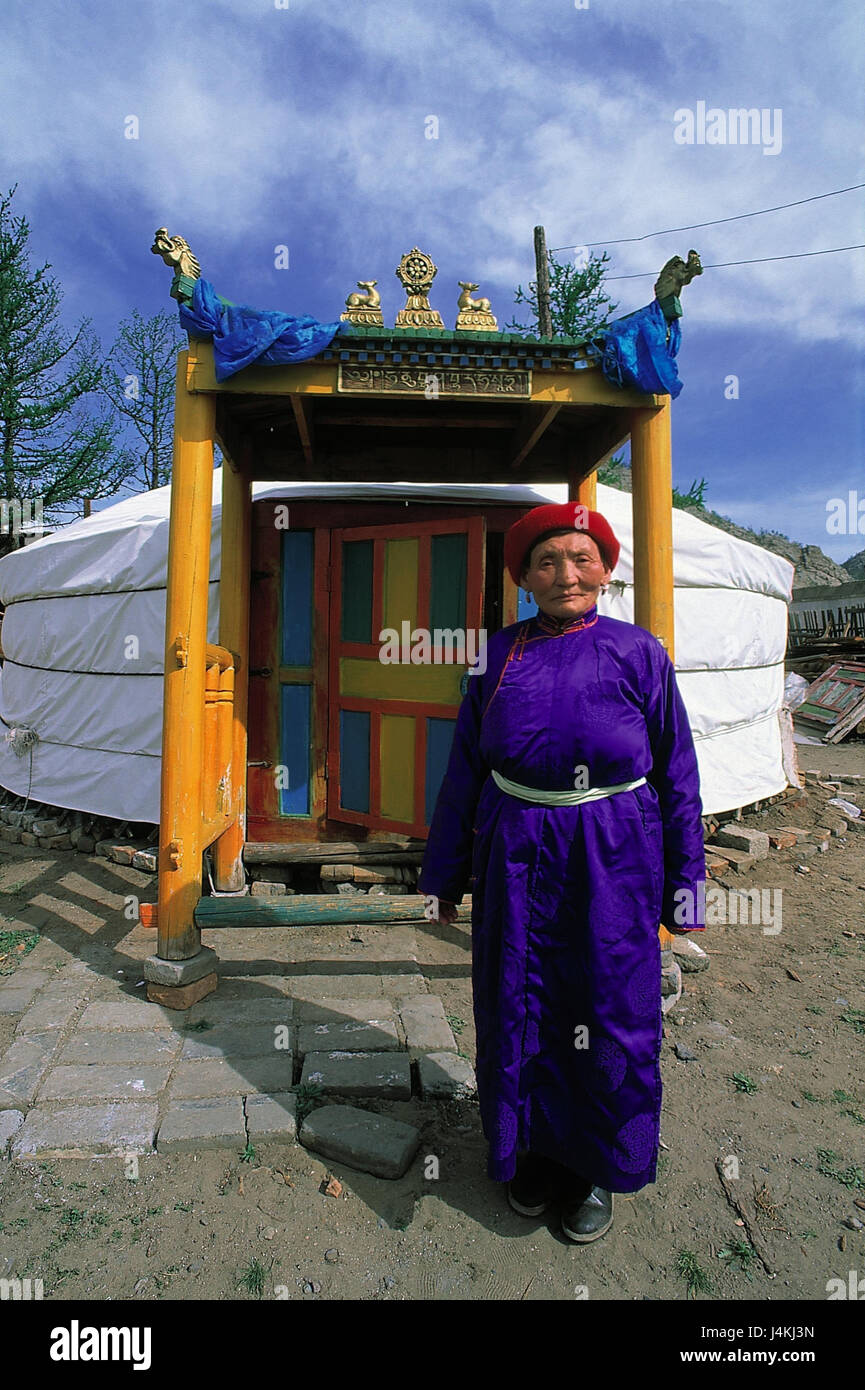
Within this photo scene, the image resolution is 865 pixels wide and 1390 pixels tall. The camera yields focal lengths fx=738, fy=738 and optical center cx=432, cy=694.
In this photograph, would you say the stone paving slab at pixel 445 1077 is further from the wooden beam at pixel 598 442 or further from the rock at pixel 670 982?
the wooden beam at pixel 598 442

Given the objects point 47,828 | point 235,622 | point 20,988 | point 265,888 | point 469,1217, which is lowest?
point 469,1217

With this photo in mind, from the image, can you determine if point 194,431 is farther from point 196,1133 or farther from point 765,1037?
point 765,1037

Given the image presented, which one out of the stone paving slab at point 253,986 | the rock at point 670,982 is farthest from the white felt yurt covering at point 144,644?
the rock at point 670,982

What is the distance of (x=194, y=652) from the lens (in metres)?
2.93

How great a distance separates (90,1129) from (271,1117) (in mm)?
503

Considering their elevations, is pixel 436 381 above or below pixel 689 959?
above

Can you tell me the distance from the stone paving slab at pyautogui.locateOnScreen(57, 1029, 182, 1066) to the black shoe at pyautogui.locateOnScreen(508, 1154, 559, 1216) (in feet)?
4.01

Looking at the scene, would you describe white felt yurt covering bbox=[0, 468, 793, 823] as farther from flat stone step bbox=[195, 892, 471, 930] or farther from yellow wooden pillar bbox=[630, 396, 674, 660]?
flat stone step bbox=[195, 892, 471, 930]

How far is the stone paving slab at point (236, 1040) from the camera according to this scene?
8.20 ft

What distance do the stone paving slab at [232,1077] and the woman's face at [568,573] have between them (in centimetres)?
171

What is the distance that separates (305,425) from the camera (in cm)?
334

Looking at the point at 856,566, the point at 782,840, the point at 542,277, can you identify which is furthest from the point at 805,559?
the point at 782,840

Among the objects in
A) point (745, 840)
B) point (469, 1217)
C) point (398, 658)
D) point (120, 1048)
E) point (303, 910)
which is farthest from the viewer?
point (745, 840)

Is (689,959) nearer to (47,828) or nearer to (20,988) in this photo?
(20,988)
